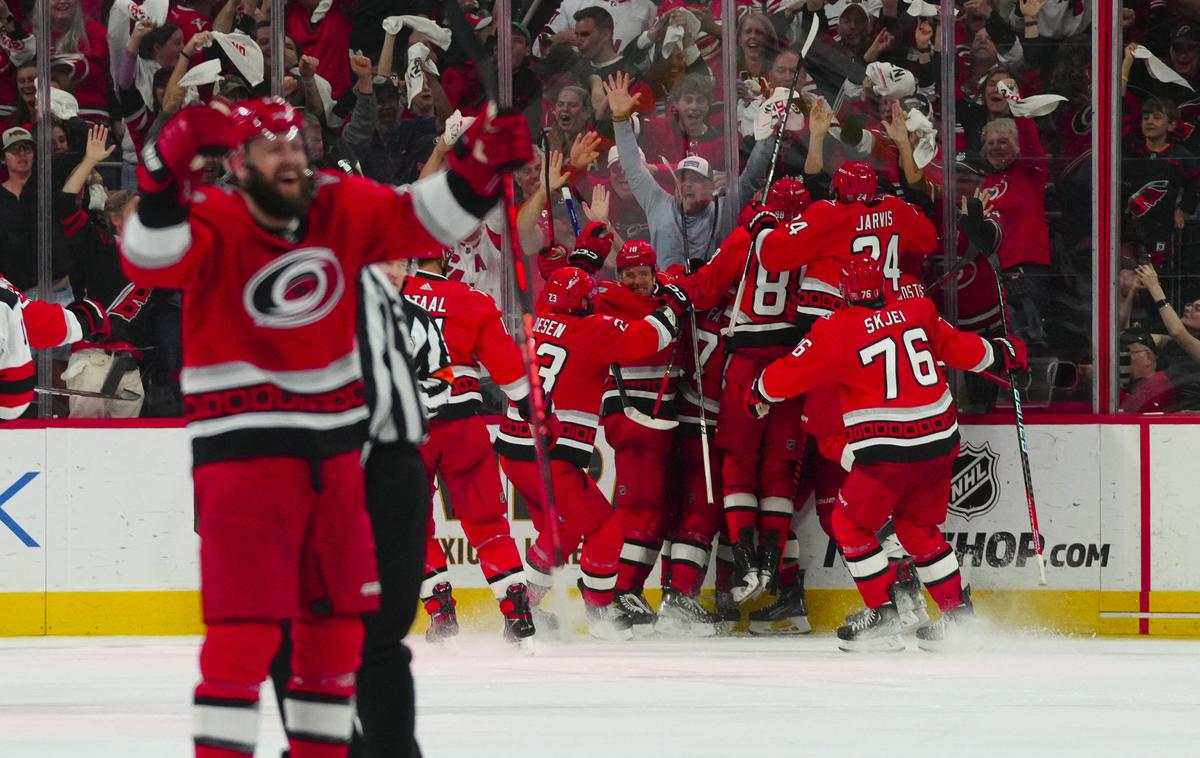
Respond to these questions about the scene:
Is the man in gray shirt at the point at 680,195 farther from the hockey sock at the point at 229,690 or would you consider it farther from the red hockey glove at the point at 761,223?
the hockey sock at the point at 229,690

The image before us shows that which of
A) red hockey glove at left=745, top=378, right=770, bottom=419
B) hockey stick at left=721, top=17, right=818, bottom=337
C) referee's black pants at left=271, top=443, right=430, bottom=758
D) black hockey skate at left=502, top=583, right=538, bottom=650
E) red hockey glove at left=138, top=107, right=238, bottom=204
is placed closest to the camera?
red hockey glove at left=138, top=107, right=238, bottom=204

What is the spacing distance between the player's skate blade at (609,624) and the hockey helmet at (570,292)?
111 centimetres

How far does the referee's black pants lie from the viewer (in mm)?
2537

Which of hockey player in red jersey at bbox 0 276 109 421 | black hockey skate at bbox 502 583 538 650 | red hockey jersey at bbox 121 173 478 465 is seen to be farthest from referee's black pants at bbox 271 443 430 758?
hockey player in red jersey at bbox 0 276 109 421

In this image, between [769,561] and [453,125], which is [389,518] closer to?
[769,561]

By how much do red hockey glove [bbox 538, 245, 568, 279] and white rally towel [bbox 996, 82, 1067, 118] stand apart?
1838 millimetres

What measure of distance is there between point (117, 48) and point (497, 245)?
1.74 metres

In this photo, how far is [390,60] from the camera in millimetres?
6441

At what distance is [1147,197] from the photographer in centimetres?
597

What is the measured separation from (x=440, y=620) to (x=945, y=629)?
Answer: 1.77m

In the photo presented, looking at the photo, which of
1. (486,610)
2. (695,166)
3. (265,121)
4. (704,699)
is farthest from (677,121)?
(265,121)

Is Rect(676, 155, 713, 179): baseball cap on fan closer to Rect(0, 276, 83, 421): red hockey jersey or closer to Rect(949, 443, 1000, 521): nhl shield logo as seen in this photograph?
Rect(949, 443, 1000, 521): nhl shield logo

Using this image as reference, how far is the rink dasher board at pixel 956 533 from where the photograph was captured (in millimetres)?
5680

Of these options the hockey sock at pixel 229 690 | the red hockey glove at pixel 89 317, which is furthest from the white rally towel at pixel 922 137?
the hockey sock at pixel 229 690
